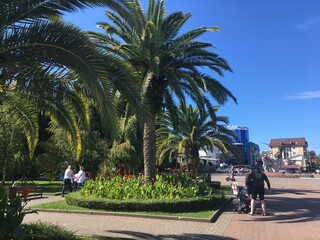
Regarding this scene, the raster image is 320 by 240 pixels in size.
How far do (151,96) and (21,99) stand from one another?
685cm

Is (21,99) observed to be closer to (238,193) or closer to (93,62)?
(93,62)

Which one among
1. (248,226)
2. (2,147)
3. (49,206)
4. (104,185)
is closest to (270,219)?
(248,226)

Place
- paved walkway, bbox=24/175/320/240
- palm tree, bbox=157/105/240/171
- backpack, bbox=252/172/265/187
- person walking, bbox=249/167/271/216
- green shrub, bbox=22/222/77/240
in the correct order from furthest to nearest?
1. palm tree, bbox=157/105/240/171
2. backpack, bbox=252/172/265/187
3. person walking, bbox=249/167/271/216
4. paved walkway, bbox=24/175/320/240
5. green shrub, bbox=22/222/77/240

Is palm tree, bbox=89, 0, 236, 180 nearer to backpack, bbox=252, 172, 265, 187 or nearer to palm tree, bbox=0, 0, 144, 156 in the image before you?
backpack, bbox=252, 172, 265, 187

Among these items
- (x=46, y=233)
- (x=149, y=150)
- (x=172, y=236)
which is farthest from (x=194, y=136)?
(x=46, y=233)

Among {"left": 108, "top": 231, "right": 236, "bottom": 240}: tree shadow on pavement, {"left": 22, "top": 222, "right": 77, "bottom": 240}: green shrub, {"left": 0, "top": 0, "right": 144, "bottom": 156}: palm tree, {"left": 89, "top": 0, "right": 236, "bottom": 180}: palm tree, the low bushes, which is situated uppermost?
{"left": 89, "top": 0, "right": 236, "bottom": 180}: palm tree

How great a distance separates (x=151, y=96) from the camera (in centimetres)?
1647

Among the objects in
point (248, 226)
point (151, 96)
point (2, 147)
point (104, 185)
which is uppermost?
point (151, 96)

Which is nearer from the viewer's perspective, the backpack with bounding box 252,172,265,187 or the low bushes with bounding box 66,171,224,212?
the low bushes with bounding box 66,171,224,212

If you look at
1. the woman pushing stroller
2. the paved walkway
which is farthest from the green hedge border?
the woman pushing stroller

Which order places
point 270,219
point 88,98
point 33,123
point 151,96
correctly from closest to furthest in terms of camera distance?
point 88,98 → point 33,123 → point 270,219 → point 151,96

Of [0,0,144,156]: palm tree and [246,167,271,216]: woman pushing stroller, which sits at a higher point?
[0,0,144,156]: palm tree

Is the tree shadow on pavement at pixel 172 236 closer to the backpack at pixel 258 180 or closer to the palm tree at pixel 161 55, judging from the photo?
the backpack at pixel 258 180

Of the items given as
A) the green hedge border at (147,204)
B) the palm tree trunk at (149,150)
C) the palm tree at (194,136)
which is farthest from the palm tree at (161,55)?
the palm tree at (194,136)
